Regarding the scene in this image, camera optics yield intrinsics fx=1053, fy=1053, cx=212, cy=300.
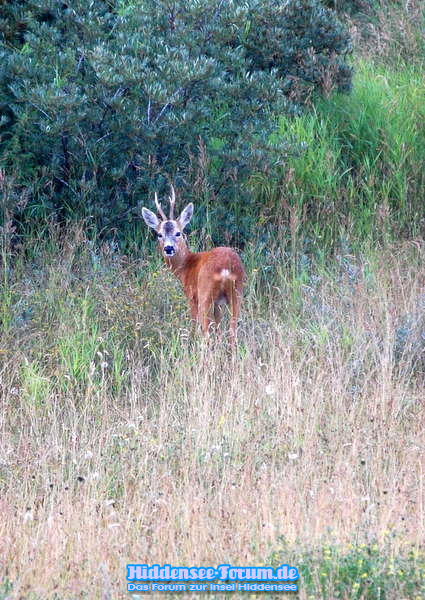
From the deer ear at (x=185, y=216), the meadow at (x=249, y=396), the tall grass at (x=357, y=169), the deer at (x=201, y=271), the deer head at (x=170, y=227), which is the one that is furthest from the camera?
the tall grass at (x=357, y=169)

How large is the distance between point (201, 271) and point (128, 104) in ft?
5.47

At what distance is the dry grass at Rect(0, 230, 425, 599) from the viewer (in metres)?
4.64

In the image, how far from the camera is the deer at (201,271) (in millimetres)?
7789

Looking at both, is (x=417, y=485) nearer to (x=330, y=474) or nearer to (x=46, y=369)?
(x=330, y=474)

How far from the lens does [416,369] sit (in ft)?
22.1

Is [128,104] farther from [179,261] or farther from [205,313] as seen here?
[205,313]

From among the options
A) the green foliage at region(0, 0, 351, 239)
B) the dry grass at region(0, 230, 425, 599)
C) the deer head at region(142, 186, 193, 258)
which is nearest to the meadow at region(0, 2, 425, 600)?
the dry grass at region(0, 230, 425, 599)

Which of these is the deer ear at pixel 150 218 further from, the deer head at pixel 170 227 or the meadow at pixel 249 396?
the meadow at pixel 249 396

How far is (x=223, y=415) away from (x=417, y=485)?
4.24 feet

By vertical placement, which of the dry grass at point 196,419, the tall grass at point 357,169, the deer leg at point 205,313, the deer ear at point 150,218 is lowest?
the dry grass at point 196,419

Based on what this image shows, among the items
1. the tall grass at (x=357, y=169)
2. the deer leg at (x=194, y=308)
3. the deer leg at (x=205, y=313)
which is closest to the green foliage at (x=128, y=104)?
the tall grass at (x=357, y=169)

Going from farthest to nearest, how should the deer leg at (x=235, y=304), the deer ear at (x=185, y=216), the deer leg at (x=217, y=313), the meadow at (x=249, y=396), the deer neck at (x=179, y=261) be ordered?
the deer neck at (x=179, y=261)
the deer ear at (x=185, y=216)
the deer leg at (x=217, y=313)
the deer leg at (x=235, y=304)
the meadow at (x=249, y=396)

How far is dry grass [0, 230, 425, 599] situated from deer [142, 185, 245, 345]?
17 cm

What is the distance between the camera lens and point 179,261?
28.3ft
